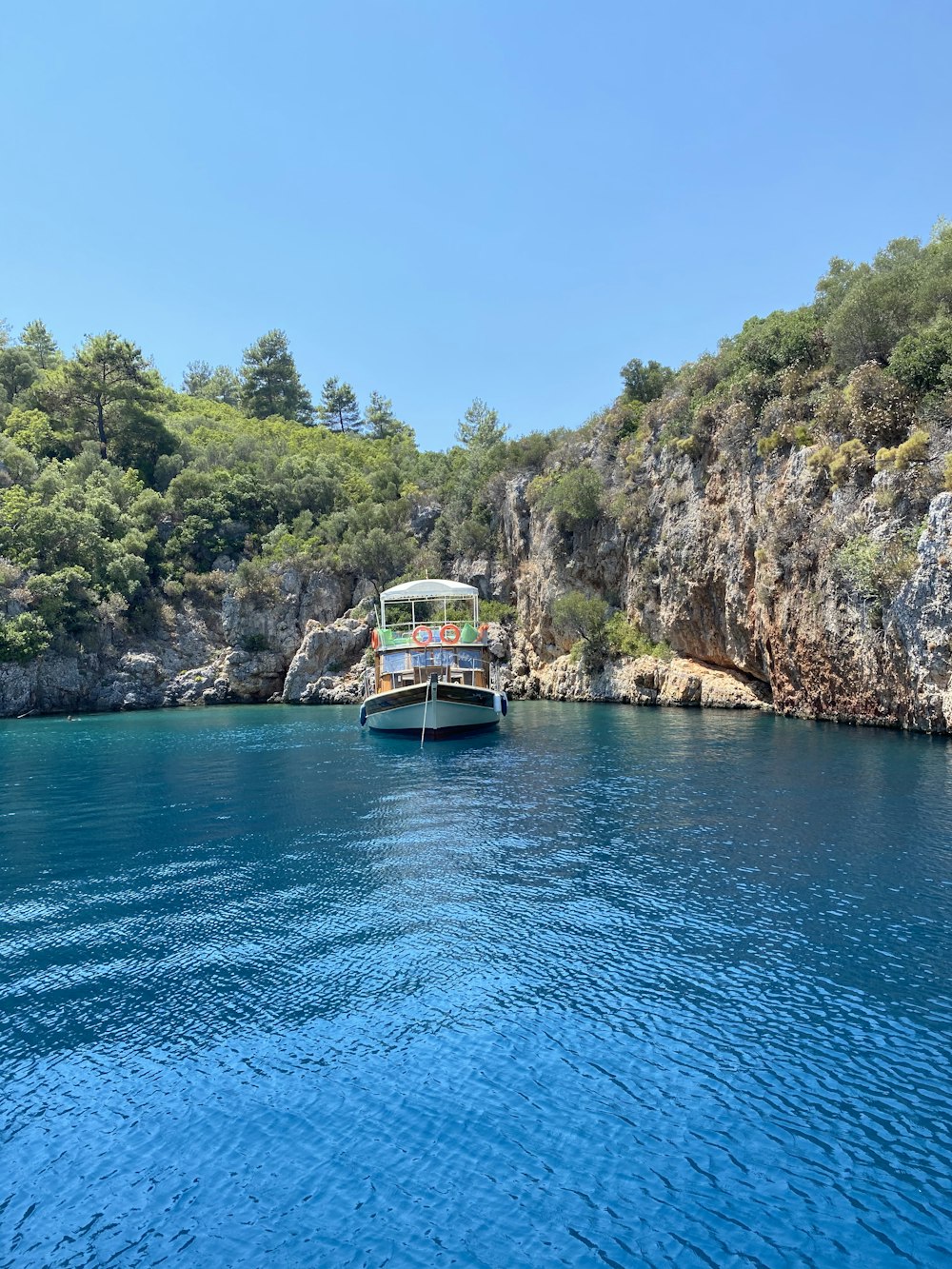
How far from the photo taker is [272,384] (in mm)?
94688

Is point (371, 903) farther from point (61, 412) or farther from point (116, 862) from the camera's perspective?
point (61, 412)

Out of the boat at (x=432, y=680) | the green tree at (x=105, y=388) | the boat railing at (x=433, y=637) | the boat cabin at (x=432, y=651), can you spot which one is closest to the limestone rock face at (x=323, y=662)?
the boat at (x=432, y=680)

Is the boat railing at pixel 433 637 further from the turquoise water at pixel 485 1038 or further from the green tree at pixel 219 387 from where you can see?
the green tree at pixel 219 387

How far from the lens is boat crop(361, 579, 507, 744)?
30.1 metres

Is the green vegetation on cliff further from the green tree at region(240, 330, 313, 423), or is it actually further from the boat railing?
the boat railing

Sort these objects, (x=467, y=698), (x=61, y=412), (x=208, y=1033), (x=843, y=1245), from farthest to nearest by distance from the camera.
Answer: (x=61, y=412) → (x=467, y=698) → (x=208, y=1033) → (x=843, y=1245)

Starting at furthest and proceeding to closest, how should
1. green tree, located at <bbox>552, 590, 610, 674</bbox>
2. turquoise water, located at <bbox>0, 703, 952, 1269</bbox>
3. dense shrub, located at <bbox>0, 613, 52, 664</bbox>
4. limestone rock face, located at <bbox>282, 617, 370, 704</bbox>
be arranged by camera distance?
limestone rock face, located at <bbox>282, 617, 370, 704</bbox> → dense shrub, located at <bbox>0, 613, 52, 664</bbox> → green tree, located at <bbox>552, 590, 610, 674</bbox> → turquoise water, located at <bbox>0, 703, 952, 1269</bbox>

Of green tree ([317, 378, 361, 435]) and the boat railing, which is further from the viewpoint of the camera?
green tree ([317, 378, 361, 435])

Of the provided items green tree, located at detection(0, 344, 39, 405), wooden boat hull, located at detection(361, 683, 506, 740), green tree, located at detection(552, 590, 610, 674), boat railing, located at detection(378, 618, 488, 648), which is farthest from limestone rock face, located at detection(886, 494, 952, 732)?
green tree, located at detection(0, 344, 39, 405)

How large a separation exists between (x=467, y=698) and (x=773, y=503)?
16382 millimetres

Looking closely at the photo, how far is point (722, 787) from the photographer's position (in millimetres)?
18828

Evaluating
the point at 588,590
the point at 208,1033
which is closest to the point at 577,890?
the point at 208,1033

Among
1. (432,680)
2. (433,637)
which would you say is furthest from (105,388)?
(432,680)

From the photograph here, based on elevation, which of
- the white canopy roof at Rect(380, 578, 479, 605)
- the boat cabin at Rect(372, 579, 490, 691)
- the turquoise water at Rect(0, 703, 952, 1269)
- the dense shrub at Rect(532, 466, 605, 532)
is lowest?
the turquoise water at Rect(0, 703, 952, 1269)
